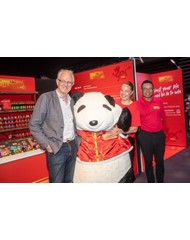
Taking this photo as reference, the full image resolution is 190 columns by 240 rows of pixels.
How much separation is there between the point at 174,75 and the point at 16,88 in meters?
3.07

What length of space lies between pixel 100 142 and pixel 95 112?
0.87 ft

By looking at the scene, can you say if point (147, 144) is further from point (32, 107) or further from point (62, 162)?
point (32, 107)

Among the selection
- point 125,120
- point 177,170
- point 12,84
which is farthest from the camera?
point 12,84

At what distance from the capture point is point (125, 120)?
191 centimetres

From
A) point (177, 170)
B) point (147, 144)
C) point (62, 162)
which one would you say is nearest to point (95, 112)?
point (62, 162)

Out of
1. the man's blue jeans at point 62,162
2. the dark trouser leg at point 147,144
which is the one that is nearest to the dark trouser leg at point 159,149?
the dark trouser leg at point 147,144

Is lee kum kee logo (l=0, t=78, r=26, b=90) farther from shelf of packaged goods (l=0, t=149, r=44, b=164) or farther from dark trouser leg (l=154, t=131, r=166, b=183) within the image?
dark trouser leg (l=154, t=131, r=166, b=183)

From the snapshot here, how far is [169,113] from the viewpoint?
5.10 metres

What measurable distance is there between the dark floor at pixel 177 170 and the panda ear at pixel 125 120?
116 centimetres

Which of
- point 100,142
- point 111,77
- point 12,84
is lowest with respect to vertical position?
point 100,142

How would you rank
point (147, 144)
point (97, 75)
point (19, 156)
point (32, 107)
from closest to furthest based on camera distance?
point (147, 144), point (19, 156), point (97, 75), point (32, 107)

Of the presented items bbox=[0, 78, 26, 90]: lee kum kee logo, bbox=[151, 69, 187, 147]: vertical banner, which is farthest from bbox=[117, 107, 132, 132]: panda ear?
bbox=[151, 69, 187, 147]: vertical banner
